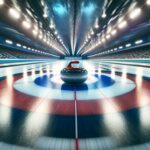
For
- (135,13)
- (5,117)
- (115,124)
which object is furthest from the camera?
(135,13)

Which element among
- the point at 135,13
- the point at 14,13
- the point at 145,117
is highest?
the point at 14,13

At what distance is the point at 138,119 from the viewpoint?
2.71m

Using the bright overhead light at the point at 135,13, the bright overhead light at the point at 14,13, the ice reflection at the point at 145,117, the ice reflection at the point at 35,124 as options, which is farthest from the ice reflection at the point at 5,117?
the bright overhead light at the point at 135,13

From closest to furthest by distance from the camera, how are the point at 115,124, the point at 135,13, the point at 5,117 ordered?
the point at 115,124
the point at 5,117
the point at 135,13

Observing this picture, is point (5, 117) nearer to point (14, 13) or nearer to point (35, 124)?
point (35, 124)

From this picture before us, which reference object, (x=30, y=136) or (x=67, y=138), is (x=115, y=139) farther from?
(x=30, y=136)

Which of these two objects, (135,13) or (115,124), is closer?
(115,124)

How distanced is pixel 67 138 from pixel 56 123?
1.68 ft

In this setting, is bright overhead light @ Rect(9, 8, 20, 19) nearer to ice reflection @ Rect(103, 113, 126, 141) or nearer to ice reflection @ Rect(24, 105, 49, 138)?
ice reflection @ Rect(24, 105, 49, 138)

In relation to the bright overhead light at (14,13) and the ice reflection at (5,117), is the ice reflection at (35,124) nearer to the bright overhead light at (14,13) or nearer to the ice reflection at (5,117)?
the ice reflection at (5,117)

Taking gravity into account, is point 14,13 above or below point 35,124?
above

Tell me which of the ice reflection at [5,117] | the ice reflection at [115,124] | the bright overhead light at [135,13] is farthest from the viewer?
the bright overhead light at [135,13]

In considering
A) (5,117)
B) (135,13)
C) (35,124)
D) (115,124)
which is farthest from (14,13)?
(115,124)

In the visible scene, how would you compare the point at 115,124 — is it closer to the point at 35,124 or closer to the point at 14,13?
the point at 35,124
